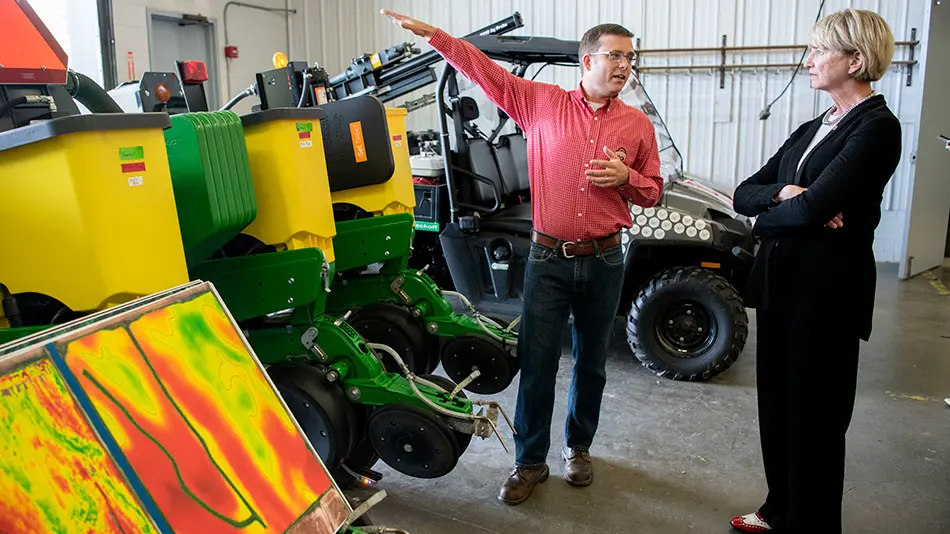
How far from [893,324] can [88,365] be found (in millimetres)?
5635

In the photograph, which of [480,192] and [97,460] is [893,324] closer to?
[480,192]

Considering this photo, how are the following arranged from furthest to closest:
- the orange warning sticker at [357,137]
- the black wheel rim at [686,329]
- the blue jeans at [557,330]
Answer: the black wheel rim at [686,329] < the orange warning sticker at [357,137] < the blue jeans at [557,330]

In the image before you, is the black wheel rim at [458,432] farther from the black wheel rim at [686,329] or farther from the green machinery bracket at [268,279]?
the black wheel rim at [686,329]

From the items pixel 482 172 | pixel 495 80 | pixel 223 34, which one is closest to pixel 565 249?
pixel 495 80

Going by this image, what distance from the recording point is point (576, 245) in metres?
2.79

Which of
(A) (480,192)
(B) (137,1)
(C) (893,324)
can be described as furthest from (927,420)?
(B) (137,1)

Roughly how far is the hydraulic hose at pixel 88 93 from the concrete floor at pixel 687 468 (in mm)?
1852

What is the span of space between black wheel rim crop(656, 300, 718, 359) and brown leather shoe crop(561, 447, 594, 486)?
58.2 inches

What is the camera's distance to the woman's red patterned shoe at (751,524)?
110 inches

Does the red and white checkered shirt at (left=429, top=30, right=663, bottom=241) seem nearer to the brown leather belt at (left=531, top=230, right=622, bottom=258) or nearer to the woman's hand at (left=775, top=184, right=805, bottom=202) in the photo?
the brown leather belt at (left=531, top=230, right=622, bottom=258)

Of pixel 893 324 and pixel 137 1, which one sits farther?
pixel 137 1

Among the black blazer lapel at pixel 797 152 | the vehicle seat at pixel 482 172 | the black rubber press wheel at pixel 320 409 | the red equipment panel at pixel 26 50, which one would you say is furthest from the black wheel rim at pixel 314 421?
the vehicle seat at pixel 482 172

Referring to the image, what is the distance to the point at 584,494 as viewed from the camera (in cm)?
309

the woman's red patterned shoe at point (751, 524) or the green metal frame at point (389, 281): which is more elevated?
the green metal frame at point (389, 281)
